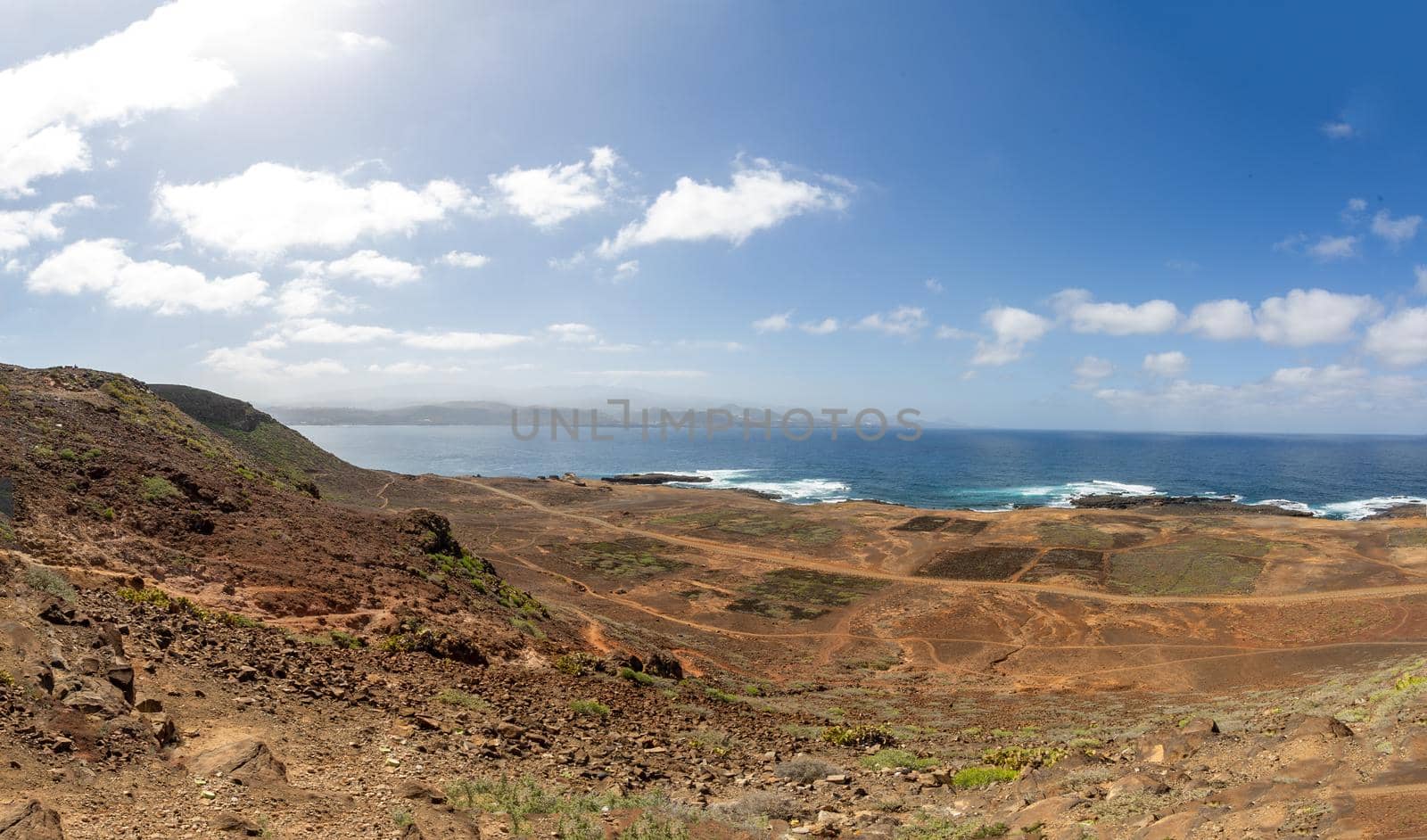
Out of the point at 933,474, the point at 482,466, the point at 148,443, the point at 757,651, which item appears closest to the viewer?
the point at 148,443

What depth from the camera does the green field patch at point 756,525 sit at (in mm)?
58719

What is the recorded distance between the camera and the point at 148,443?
2130 cm

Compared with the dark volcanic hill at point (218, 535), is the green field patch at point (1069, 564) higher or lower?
lower

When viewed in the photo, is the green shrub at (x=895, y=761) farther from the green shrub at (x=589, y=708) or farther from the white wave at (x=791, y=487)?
the white wave at (x=791, y=487)

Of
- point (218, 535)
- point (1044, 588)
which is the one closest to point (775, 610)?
point (1044, 588)

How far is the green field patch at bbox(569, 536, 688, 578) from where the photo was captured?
45469mm

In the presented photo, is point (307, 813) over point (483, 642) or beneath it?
over

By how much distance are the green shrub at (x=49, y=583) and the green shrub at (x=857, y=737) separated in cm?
1418

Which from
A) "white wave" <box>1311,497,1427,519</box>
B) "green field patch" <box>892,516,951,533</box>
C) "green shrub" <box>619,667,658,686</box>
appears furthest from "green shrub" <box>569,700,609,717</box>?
"white wave" <box>1311,497,1427,519</box>

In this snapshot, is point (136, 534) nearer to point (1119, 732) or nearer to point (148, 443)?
point (148, 443)

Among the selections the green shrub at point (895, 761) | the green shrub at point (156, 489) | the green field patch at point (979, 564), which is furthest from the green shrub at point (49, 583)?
the green field patch at point (979, 564)

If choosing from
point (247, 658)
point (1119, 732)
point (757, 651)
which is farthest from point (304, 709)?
point (757, 651)

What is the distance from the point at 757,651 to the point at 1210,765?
21.3 m

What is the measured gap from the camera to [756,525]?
209ft
